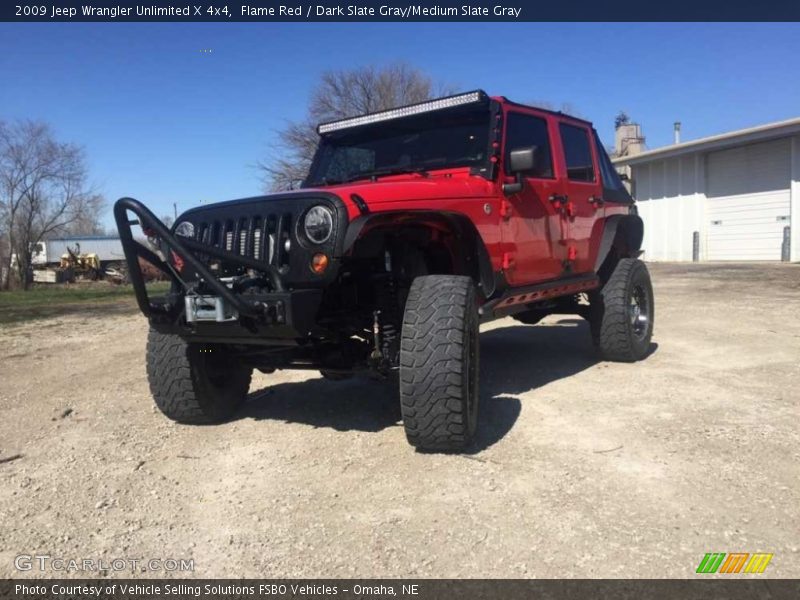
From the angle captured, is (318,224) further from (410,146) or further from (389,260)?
(410,146)

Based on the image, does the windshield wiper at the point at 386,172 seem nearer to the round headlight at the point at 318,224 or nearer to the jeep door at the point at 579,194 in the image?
the round headlight at the point at 318,224

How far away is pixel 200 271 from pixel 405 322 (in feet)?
3.68

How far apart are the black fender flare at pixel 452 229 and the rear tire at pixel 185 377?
1.55 meters

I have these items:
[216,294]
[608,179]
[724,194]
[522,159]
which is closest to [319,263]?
[216,294]

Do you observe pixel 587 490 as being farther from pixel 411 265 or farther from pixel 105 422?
pixel 105 422

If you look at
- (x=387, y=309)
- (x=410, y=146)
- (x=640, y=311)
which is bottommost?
(x=640, y=311)

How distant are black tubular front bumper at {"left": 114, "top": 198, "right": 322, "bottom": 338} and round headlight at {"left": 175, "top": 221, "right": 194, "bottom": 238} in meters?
0.45

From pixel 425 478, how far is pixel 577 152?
366cm

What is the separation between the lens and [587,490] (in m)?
3.07

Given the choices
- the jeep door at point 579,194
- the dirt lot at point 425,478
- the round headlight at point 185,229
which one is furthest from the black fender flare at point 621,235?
the round headlight at point 185,229

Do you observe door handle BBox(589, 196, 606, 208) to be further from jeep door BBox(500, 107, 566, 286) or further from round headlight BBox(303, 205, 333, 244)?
round headlight BBox(303, 205, 333, 244)

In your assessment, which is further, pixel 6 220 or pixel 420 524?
pixel 6 220

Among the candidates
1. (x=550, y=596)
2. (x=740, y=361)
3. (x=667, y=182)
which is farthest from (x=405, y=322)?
(x=667, y=182)

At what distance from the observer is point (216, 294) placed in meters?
3.39
